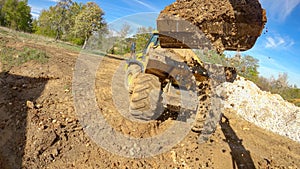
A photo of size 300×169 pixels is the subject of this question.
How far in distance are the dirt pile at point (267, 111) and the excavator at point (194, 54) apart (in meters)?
2.91

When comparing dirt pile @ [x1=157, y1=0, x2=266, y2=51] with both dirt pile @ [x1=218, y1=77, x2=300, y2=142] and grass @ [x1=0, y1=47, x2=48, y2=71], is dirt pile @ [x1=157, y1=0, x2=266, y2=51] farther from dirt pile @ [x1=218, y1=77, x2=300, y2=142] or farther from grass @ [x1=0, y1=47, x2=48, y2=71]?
grass @ [x1=0, y1=47, x2=48, y2=71]

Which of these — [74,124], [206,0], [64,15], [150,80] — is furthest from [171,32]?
[64,15]

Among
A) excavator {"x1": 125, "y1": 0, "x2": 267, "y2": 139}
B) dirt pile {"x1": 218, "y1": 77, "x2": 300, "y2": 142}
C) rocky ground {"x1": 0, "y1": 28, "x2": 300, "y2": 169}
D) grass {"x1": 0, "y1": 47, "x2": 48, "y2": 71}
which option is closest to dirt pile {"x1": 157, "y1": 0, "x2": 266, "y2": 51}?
excavator {"x1": 125, "y1": 0, "x2": 267, "y2": 139}

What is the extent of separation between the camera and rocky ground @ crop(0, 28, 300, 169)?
118 inches

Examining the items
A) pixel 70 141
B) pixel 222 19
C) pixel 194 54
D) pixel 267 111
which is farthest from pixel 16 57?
pixel 267 111

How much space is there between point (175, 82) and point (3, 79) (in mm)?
3981

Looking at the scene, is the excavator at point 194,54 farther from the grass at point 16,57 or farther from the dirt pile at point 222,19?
the grass at point 16,57

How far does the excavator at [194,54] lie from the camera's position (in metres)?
2.19

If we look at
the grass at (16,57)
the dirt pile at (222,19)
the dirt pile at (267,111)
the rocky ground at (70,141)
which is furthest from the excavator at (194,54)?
the grass at (16,57)

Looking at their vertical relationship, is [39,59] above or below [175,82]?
below

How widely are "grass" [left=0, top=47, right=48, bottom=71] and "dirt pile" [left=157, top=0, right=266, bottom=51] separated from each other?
5.19m

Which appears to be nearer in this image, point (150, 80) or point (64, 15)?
point (150, 80)

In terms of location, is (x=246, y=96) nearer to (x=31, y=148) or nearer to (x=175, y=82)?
(x=175, y=82)

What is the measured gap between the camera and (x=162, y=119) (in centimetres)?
478
